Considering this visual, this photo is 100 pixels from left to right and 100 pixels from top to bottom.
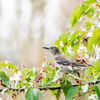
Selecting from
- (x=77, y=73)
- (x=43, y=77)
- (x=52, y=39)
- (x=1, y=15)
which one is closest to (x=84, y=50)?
(x=77, y=73)

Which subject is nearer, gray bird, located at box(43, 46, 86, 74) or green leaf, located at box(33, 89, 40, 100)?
green leaf, located at box(33, 89, 40, 100)

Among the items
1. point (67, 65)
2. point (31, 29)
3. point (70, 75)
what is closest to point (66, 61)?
point (67, 65)

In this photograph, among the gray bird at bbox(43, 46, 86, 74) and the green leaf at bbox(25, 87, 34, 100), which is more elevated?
the gray bird at bbox(43, 46, 86, 74)

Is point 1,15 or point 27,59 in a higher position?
point 1,15

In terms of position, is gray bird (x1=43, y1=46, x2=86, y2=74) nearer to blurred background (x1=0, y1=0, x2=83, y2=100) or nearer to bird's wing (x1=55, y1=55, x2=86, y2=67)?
bird's wing (x1=55, y1=55, x2=86, y2=67)

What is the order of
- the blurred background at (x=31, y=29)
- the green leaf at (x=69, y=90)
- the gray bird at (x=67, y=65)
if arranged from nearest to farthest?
the green leaf at (x=69, y=90) < the gray bird at (x=67, y=65) < the blurred background at (x=31, y=29)

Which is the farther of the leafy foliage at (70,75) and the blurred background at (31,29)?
the blurred background at (31,29)

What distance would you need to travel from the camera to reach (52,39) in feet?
10.9

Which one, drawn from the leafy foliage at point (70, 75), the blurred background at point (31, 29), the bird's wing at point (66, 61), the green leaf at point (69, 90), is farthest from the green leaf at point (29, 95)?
the blurred background at point (31, 29)

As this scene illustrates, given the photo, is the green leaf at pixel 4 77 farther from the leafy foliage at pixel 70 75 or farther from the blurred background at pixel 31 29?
the blurred background at pixel 31 29

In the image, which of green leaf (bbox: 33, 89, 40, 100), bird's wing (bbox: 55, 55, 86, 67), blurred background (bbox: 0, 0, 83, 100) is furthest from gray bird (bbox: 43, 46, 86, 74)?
blurred background (bbox: 0, 0, 83, 100)

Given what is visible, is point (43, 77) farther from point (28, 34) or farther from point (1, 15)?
point (1, 15)

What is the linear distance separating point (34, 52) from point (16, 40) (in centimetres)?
33

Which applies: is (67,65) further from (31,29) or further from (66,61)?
(31,29)
